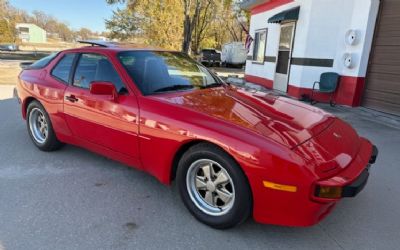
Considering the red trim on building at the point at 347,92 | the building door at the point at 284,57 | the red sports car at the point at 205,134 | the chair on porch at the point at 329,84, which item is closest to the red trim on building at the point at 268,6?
the building door at the point at 284,57

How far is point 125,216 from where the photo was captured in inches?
117

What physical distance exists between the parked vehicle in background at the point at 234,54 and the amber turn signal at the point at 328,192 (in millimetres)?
26135

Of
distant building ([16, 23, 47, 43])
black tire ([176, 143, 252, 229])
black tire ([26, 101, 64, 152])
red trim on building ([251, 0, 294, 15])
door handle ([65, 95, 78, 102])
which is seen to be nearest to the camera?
black tire ([176, 143, 252, 229])

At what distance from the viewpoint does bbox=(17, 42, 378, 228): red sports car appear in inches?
95.0

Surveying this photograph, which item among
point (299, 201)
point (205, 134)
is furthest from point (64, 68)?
point (299, 201)

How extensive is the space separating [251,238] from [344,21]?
24.2ft

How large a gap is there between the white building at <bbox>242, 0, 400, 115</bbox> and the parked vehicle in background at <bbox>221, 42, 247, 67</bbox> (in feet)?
55.7

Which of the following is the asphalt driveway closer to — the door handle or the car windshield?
the door handle

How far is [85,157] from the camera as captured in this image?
433 cm

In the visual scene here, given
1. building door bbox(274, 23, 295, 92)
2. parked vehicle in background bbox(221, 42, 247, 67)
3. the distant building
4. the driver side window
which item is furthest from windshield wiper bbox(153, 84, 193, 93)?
the distant building

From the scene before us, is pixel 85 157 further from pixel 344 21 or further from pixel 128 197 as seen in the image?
pixel 344 21

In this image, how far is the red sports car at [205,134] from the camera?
2.41 meters

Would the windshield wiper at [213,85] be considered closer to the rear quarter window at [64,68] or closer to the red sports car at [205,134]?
the red sports car at [205,134]

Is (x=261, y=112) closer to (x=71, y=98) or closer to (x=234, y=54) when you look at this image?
(x=71, y=98)
